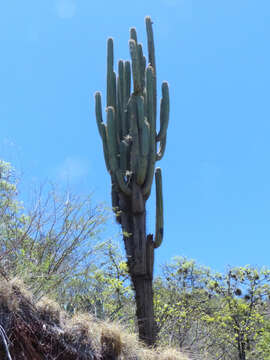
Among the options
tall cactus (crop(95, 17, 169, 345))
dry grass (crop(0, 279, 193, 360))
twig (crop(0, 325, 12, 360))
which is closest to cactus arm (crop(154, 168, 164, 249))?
tall cactus (crop(95, 17, 169, 345))

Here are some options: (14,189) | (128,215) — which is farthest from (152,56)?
(14,189)

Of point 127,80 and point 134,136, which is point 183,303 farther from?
point 127,80

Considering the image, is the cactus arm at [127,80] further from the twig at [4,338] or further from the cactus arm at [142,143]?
the twig at [4,338]

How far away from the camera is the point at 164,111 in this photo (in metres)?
10.6

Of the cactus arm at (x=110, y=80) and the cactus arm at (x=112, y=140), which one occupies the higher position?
the cactus arm at (x=110, y=80)

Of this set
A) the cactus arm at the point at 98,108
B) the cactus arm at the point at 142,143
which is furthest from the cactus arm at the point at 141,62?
the cactus arm at the point at 98,108

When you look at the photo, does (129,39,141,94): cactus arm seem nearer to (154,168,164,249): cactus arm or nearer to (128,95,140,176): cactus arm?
(128,95,140,176): cactus arm

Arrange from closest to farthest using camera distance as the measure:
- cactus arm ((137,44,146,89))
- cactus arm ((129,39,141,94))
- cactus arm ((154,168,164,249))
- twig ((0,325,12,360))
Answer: twig ((0,325,12,360))
cactus arm ((154,168,164,249))
cactus arm ((129,39,141,94))
cactus arm ((137,44,146,89))

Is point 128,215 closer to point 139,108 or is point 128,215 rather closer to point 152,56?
point 139,108

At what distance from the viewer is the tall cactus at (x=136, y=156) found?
362 inches

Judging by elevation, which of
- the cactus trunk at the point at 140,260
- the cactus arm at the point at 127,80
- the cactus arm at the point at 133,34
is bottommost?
the cactus trunk at the point at 140,260

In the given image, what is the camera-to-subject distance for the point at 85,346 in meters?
4.71

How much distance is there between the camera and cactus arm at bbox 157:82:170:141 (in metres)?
10.5

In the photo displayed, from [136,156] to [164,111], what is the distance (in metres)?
1.80
